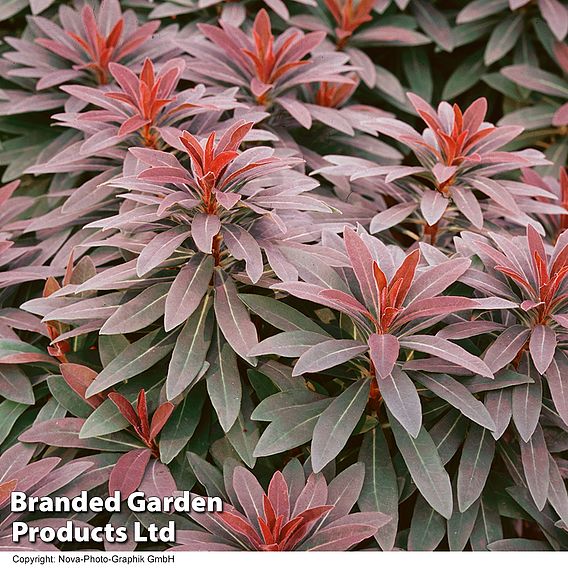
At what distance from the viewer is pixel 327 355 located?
1407 mm

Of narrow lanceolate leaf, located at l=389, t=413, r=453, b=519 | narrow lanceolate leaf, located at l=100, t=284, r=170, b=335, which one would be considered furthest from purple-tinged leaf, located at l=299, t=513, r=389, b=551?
narrow lanceolate leaf, located at l=100, t=284, r=170, b=335

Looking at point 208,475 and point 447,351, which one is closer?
point 447,351

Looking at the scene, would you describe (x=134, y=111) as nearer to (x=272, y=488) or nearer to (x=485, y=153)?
(x=485, y=153)

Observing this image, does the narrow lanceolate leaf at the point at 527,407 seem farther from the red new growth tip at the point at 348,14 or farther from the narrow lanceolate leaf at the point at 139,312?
the red new growth tip at the point at 348,14

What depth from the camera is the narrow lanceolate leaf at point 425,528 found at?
1.54 meters

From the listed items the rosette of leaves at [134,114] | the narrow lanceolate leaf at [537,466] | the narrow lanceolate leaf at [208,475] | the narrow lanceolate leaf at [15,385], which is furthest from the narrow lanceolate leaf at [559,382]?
the narrow lanceolate leaf at [15,385]

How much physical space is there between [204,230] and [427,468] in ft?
2.17

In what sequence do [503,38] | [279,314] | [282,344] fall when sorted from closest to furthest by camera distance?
[282,344]
[279,314]
[503,38]

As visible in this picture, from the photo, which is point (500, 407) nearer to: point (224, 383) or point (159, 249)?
point (224, 383)

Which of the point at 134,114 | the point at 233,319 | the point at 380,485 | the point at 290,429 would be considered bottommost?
the point at 380,485

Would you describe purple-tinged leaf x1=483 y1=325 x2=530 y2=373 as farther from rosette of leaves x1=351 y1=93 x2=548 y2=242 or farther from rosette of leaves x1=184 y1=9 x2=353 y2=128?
rosette of leaves x1=184 y1=9 x2=353 y2=128

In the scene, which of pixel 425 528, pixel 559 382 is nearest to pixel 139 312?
pixel 425 528

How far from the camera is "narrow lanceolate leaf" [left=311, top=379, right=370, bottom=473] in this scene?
1412 millimetres

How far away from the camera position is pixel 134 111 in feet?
6.29
